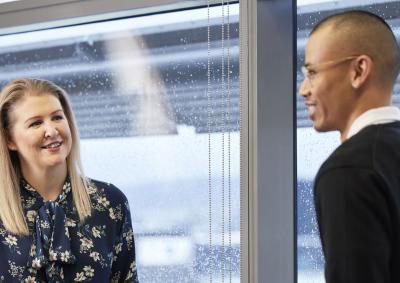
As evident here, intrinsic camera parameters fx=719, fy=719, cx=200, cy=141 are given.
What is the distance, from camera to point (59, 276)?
2258 millimetres

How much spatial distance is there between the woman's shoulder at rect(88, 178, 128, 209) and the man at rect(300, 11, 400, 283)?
1.08 m

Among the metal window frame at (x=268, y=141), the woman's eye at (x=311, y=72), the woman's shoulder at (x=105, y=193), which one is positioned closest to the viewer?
the woman's eye at (x=311, y=72)

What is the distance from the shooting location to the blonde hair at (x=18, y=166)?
231 centimetres

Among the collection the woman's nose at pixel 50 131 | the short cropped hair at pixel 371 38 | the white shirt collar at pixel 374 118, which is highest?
the short cropped hair at pixel 371 38

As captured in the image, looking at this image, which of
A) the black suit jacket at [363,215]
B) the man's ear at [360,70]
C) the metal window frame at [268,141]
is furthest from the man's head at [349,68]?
the metal window frame at [268,141]

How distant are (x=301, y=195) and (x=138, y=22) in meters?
0.89

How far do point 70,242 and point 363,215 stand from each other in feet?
4.04

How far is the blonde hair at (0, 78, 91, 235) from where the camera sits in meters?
2.31

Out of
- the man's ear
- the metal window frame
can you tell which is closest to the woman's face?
the metal window frame

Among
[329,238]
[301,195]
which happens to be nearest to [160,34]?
[301,195]

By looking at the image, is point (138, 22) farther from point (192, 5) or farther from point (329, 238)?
point (329, 238)

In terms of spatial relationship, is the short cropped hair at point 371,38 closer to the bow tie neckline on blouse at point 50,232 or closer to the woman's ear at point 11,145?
the bow tie neckline on blouse at point 50,232

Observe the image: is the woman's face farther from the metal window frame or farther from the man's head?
the man's head

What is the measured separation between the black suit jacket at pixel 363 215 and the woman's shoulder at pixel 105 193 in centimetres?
119
